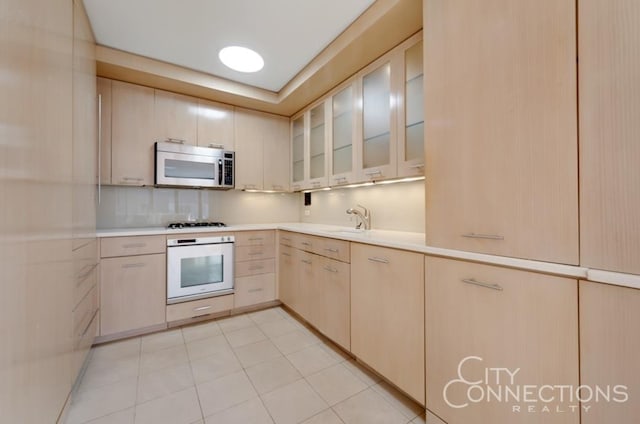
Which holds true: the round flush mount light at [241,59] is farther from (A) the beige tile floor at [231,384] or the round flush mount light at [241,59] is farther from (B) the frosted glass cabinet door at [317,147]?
(A) the beige tile floor at [231,384]

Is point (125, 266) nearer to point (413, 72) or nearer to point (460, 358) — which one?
point (460, 358)

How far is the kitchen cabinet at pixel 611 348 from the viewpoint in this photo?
77 cm

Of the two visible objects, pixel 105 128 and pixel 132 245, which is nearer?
pixel 132 245

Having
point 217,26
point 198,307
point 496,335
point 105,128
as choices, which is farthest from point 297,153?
point 496,335

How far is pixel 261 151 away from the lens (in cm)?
327

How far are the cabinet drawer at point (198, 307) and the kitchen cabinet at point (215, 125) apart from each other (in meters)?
1.67

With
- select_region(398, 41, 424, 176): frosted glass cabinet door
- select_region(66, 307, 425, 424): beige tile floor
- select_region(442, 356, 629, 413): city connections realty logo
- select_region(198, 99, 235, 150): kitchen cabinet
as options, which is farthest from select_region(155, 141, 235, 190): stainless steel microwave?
select_region(442, 356, 629, 413): city connections realty logo

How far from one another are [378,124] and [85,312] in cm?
252

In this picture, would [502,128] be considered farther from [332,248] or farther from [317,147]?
[317,147]

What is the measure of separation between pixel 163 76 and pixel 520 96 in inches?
109

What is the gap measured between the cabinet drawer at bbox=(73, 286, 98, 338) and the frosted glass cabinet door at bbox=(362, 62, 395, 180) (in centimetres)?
216

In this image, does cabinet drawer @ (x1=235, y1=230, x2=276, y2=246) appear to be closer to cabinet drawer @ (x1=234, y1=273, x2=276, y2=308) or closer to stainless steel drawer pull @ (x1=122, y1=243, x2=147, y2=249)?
cabinet drawer @ (x1=234, y1=273, x2=276, y2=308)

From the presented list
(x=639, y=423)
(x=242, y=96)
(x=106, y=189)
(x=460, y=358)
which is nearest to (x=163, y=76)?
(x=242, y=96)

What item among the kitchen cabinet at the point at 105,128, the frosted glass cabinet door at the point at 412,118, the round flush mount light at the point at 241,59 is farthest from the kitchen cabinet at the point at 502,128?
the kitchen cabinet at the point at 105,128
